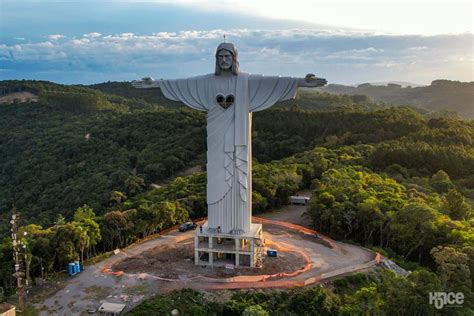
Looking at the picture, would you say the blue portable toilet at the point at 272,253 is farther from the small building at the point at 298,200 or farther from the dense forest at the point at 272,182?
the small building at the point at 298,200

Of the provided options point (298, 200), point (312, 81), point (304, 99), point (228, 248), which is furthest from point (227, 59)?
point (304, 99)

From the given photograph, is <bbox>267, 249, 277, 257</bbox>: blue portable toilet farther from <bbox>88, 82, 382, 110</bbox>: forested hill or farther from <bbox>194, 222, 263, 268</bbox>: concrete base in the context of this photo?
<bbox>88, 82, 382, 110</bbox>: forested hill

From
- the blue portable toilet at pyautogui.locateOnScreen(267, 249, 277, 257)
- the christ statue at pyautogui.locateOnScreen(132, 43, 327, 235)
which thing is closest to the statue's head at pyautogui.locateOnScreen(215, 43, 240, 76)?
the christ statue at pyautogui.locateOnScreen(132, 43, 327, 235)

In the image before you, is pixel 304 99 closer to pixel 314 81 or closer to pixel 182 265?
pixel 314 81

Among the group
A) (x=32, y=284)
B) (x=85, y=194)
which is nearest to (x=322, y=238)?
(x=32, y=284)

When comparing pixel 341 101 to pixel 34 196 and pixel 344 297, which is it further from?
pixel 344 297

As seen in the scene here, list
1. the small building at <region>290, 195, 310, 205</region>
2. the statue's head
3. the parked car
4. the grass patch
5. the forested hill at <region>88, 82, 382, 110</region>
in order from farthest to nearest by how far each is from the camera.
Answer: the forested hill at <region>88, 82, 382, 110</region>
the small building at <region>290, 195, 310, 205</region>
the parked car
the statue's head
the grass patch
